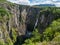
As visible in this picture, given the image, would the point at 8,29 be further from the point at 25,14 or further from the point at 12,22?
the point at 25,14

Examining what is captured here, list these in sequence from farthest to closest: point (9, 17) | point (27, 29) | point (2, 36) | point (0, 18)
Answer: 1. point (27, 29)
2. point (9, 17)
3. point (0, 18)
4. point (2, 36)

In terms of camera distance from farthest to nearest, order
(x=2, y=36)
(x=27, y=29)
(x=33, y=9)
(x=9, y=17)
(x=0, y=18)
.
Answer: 1. (x=33, y=9)
2. (x=27, y=29)
3. (x=9, y=17)
4. (x=0, y=18)
5. (x=2, y=36)

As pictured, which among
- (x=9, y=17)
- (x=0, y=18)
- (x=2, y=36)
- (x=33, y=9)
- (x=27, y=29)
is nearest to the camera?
(x=2, y=36)

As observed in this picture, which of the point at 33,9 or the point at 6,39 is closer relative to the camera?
the point at 6,39

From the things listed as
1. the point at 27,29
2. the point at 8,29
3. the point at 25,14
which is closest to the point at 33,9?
the point at 25,14

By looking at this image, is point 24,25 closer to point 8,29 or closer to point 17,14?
point 17,14

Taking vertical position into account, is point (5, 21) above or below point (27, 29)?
above

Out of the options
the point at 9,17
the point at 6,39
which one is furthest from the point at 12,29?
the point at 6,39

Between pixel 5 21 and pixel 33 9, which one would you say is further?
pixel 33 9

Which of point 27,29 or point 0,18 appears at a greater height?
point 0,18
